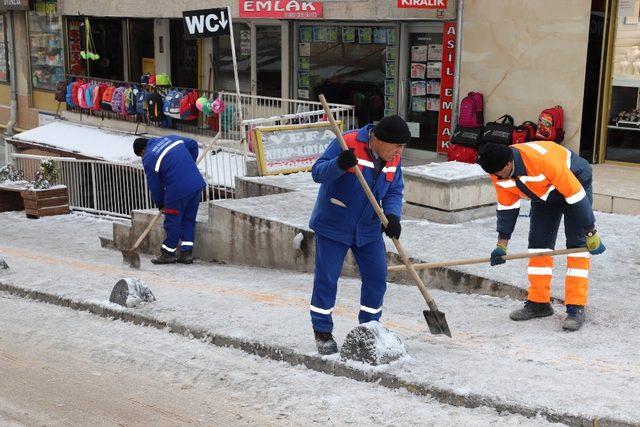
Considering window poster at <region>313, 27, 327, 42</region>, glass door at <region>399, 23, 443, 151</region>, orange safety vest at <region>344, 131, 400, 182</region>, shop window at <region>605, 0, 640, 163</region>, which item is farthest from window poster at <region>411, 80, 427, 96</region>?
orange safety vest at <region>344, 131, 400, 182</region>

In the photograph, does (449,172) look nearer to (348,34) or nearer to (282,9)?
(282,9)

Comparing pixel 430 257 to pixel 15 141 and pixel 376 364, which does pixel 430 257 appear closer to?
pixel 376 364

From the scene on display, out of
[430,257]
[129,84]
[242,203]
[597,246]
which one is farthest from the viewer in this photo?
[129,84]

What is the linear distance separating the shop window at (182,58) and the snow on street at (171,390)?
14.4 meters

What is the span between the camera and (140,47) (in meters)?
21.8

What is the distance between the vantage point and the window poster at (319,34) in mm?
16750

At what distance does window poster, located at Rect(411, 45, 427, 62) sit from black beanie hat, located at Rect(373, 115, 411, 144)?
393 inches

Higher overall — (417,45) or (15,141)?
(417,45)

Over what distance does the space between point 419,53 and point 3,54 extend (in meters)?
14.2

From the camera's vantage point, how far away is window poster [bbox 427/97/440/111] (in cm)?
1488

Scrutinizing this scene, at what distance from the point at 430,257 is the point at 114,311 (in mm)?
2754

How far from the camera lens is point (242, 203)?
394 inches

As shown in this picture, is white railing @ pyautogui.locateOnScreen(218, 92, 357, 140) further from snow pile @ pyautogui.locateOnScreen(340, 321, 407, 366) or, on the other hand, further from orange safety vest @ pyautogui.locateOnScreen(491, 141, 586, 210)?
snow pile @ pyautogui.locateOnScreen(340, 321, 407, 366)

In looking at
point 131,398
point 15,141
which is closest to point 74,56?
point 15,141
